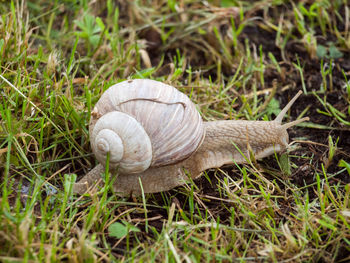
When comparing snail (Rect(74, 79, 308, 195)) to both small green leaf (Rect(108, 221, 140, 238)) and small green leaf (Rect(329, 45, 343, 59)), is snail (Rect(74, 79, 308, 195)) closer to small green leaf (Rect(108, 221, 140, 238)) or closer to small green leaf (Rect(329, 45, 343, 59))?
small green leaf (Rect(108, 221, 140, 238))

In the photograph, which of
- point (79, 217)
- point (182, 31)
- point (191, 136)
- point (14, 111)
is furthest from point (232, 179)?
point (182, 31)

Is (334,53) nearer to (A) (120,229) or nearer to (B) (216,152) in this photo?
(B) (216,152)

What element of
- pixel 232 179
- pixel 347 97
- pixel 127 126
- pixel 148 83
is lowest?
A: pixel 232 179

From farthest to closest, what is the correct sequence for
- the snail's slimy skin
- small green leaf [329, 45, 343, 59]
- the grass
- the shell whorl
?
small green leaf [329, 45, 343, 59] → the snail's slimy skin → the shell whorl → the grass

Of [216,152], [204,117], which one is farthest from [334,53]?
[216,152]

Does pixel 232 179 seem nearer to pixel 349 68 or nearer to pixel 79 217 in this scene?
pixel 79 217

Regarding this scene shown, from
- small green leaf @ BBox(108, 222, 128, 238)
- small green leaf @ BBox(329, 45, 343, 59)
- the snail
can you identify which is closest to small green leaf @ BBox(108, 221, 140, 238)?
small green leaf @ BBox(108, 222, 128, 238)

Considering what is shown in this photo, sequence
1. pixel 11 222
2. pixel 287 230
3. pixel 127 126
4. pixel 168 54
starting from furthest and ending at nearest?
pixel 168 54, pixel 127 126, pixel 287 230, pixel 11 222
